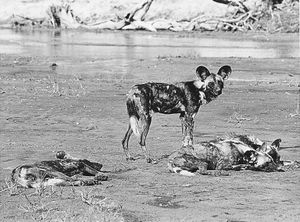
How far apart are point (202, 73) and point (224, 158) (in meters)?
1.69

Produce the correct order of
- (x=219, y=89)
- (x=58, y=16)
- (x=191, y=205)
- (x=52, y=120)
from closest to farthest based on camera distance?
(x=191, y=205)
(x=219, y=89)
(x=52, y=120)
(x=58, y=16)

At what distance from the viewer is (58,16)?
4531cm

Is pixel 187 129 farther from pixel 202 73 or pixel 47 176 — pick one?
pixel 47 176

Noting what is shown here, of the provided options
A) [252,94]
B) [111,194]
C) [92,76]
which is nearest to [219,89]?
[111,194]

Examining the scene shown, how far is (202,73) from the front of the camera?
31.3 ft

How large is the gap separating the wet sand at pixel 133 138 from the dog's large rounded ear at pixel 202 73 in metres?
1.04

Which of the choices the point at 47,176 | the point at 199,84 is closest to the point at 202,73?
the point at 199,84

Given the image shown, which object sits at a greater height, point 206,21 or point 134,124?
point 134,124

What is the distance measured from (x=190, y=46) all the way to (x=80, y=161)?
22824 millimetres

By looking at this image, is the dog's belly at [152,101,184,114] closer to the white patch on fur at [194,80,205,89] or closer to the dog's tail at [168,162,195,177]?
the white patch on fur at [194,80,205,89]

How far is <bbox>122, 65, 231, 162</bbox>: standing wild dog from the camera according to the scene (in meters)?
9.05

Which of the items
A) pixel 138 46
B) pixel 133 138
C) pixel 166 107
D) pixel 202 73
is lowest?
pixel 138 46

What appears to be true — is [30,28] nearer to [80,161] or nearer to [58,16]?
[58,16]

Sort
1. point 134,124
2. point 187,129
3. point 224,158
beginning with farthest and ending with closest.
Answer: point 187,129
point 134,124
point 224,158
